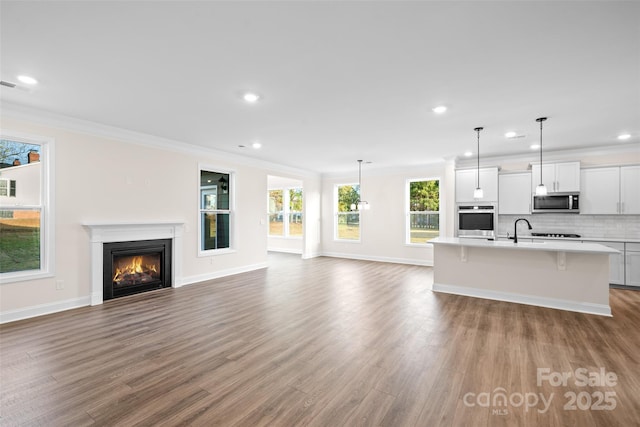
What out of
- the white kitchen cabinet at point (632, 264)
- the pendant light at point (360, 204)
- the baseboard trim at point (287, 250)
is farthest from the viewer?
the baseboard trim at point (287, 250)

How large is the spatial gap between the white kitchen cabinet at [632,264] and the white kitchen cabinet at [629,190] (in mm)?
695

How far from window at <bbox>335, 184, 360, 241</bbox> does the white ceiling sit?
4524 mm

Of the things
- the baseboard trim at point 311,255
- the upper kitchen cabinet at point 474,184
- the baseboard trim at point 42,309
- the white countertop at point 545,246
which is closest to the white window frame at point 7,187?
the baseboard trim at point 42,309

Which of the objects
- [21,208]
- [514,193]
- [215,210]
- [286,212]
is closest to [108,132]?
[21,208]

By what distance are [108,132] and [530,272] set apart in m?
6.89

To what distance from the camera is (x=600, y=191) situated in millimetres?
5648

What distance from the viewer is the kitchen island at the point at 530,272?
4047 mm

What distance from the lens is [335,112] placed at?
12.8 feet

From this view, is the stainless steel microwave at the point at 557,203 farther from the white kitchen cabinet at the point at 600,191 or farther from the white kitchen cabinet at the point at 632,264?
the white kitchen cabinet at the point at 632,264

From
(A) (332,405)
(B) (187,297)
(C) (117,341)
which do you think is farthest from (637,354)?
(B) (187,297)

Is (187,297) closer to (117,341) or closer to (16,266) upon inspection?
(117,341)

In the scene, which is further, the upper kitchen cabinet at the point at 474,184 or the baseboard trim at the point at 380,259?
the baseboard trim at the point at 380,259

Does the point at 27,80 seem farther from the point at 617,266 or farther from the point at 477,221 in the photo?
the point at 617,266

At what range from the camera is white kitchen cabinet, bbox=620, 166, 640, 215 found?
5387 mm
